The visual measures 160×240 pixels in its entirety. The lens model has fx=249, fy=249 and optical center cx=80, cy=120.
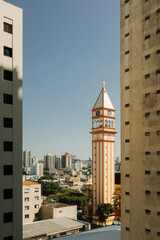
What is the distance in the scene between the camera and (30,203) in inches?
1807

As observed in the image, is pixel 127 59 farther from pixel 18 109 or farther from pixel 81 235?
pixel 81 235

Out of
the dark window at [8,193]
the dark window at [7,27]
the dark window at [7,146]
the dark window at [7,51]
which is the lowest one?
the dark window at [8,193]

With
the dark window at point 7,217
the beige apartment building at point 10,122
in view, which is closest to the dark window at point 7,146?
the beige apartment building at point 10,122

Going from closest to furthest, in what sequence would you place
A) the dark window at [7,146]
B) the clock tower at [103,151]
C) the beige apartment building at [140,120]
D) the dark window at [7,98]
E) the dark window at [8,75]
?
the dark window at [7,146] < the dark window at [7,98] < the dark window at [8,75] < the beige apartment building at [140,120] < the clock tower at [103,151]

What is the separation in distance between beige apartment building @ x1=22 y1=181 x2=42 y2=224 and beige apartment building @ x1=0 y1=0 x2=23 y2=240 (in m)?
30.9

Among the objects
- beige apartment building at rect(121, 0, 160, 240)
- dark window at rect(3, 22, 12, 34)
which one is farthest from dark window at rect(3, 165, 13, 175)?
beige apartment building at rect(121, 0, 160, 240)

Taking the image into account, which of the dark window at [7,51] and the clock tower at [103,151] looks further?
the clock tower at [103,151]

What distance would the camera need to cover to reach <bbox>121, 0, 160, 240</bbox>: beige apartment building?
20.2 m

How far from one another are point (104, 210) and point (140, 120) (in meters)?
30.8

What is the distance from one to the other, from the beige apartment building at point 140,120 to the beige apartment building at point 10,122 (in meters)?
10.1

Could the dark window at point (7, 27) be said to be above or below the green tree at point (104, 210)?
above

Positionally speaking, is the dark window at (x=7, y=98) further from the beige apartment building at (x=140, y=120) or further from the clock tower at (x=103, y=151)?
the clock tower at (x=103, y=151)

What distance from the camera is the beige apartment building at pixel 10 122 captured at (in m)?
15.8

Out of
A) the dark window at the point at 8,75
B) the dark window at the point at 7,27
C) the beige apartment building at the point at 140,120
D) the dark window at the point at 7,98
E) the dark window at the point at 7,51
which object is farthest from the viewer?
the beige apartment building at the point at 140,120
